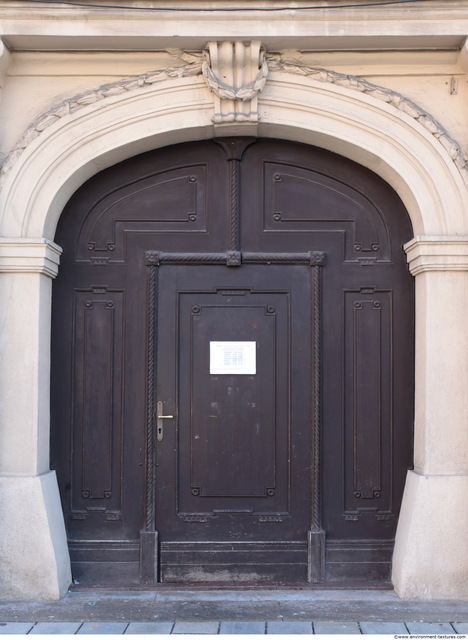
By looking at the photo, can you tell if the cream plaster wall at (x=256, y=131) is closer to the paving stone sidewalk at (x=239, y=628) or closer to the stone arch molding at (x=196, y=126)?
the stone arch molding at (x=196, y=126)

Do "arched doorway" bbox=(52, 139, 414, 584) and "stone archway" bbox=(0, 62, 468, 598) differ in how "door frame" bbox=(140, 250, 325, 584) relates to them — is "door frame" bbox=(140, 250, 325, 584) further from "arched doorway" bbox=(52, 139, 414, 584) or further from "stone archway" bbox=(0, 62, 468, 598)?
"stone archway" bbox=(0, 62, 468, 598)

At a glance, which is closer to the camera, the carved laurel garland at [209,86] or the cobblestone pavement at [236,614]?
the cobblestone pavement at [236,614]

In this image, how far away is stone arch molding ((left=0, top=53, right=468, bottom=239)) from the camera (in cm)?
526

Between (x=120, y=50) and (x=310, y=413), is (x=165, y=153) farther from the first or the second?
(x=310, y=413)

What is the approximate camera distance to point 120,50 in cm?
532

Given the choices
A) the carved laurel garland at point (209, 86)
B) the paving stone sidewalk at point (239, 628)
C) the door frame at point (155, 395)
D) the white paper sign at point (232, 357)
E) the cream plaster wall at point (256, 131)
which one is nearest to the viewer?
the paving stone sidewalk at point (239, 628)

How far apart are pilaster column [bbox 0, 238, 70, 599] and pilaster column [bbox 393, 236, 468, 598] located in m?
2.48

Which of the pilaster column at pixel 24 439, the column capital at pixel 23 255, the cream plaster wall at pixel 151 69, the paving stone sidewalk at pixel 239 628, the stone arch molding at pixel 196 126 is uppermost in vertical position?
the cream plaster wall at pixel 151 69

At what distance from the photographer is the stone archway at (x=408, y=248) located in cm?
513

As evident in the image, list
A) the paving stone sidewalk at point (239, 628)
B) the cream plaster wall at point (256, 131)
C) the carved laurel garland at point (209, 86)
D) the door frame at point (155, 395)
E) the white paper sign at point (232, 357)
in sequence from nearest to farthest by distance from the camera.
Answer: the paving stone sidewalk at point (239, 628) → the cream plaster wall at point (256, 131) → the carved laurel garland at point (209, 86) → the door frame at point (155, 395) → the white paper sign at point (232, 357)

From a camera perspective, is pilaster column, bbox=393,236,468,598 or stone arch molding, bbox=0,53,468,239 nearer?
pilaster column, bbox=393,236,468,598

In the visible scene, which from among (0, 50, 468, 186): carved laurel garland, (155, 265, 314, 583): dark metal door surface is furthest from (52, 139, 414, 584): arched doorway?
(0, 50, 468, 186): carved laurel garland

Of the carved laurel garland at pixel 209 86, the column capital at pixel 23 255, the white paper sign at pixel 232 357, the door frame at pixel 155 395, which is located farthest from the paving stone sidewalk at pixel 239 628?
the carved laurel garland at pixel 209 86

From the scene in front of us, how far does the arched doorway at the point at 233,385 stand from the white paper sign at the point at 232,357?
1 centimetres
